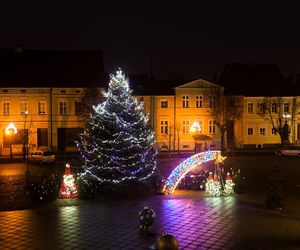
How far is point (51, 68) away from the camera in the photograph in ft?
154

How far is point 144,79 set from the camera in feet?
164

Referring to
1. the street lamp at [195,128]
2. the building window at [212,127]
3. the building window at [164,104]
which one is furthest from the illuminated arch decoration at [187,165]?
the building window at [212,127]

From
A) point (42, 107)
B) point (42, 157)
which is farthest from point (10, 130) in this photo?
point (42, 157)

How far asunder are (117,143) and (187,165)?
352 centimetres

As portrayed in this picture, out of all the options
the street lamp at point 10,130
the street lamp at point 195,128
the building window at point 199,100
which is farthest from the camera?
the building window at point 199,100

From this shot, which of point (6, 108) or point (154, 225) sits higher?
point (6, 108)

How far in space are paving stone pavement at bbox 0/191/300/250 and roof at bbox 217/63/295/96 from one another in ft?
109

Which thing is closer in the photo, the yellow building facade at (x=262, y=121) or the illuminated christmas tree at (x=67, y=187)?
the illuminated christmas tree at (x=67, y=187)

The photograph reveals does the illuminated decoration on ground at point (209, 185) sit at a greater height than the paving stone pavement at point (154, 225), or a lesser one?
greater

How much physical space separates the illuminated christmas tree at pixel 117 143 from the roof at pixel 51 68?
24.0 metres

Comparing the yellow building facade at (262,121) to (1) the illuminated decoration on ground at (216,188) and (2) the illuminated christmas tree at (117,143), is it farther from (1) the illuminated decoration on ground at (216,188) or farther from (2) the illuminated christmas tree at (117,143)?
(1) the illuminated decoration on ground at (216,188)

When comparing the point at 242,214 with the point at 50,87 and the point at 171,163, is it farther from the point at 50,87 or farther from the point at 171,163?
the point at 50,87

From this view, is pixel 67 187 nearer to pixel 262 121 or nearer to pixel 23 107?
pixel 23 107

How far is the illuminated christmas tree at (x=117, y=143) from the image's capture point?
69.7 feet
